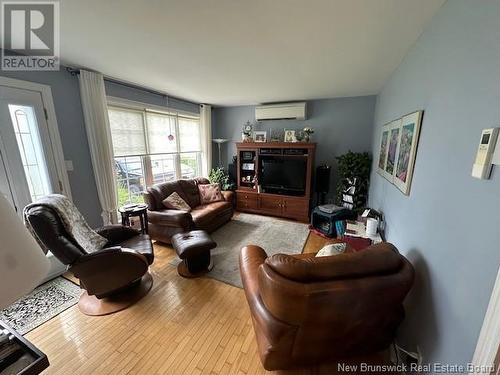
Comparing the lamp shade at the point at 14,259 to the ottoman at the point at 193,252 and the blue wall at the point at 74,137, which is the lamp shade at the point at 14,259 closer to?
the ottoman at the point at 193,252

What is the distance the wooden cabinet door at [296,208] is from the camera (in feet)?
13.3

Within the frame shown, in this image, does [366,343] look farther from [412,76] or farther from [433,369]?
[412,76]

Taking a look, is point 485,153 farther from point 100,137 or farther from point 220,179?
point 220,179

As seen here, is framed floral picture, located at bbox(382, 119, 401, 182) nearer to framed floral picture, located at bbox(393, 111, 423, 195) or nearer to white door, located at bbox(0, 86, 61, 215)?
framed floral picture, located at bbox(393, 111, 423, 195)

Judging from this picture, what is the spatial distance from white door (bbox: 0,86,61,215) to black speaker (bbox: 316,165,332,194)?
4.15 m

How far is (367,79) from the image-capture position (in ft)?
9.19

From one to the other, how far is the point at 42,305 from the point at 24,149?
1.67 m

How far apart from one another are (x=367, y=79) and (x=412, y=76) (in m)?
1.21

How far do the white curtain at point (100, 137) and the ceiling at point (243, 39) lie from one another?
0.73 feet

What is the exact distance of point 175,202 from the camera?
3316 mm

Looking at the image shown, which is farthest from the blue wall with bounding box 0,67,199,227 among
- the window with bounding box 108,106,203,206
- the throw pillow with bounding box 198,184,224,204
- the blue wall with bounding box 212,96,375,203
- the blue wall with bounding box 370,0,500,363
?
the blue wall with bounding box 370,0,500,363

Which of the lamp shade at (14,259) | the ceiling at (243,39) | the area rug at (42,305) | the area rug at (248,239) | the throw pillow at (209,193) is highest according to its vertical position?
the ceiling at (243,39)

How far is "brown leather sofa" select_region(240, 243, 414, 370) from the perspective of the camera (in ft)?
3.47

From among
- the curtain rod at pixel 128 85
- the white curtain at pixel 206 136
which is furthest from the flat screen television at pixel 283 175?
the curtain rod at pixel 128 85
